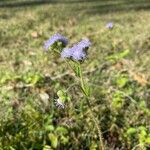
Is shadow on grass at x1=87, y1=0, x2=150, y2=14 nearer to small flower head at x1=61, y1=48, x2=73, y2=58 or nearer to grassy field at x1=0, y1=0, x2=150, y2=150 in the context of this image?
grassy field at x1=0, y1=0, x2=150, y2=150

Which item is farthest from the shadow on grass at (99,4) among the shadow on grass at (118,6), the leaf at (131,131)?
the leaf at (131,131)

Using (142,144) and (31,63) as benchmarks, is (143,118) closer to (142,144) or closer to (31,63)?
(142,144)

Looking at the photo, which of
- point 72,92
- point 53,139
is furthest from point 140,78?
point 53,139

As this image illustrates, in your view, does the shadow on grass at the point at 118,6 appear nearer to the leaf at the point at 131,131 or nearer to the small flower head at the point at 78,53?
the leaf at the point at 131,131

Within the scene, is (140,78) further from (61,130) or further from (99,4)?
(99,4)

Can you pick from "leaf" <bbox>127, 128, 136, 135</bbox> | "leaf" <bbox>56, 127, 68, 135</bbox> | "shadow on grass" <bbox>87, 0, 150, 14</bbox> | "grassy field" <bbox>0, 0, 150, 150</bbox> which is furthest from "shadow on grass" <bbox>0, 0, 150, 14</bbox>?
"leaf" <bbox>56, 127, 68, 135</bbox>

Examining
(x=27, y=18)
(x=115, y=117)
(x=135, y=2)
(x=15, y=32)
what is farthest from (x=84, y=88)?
(x=135, y=2)
